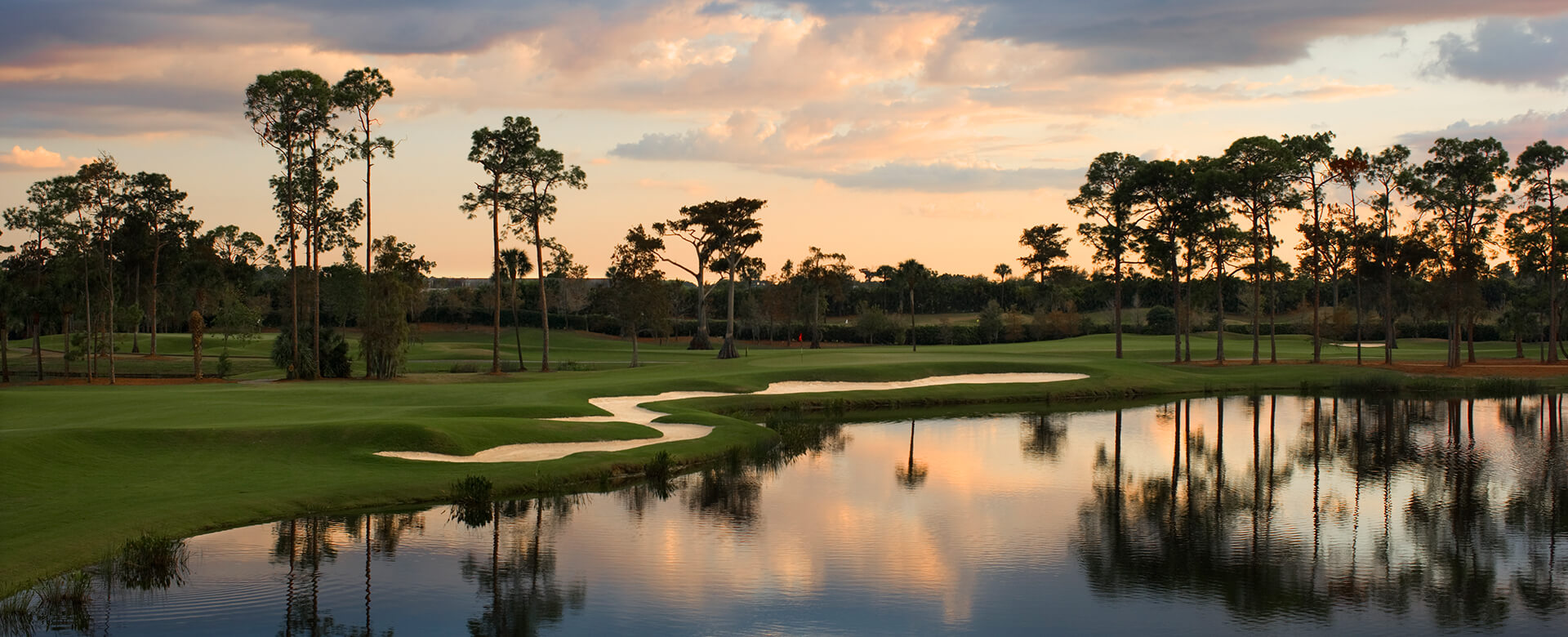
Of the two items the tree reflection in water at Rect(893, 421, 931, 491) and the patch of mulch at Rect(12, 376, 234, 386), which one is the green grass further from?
the patch of mulch at Rect(12, 376, 234, 386)

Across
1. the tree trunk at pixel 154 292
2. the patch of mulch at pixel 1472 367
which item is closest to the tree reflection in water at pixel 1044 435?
the patch of mulch at pixel 1472 367

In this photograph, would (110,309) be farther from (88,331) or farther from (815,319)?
(815,319)

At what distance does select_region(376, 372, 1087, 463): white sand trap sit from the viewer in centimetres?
2644

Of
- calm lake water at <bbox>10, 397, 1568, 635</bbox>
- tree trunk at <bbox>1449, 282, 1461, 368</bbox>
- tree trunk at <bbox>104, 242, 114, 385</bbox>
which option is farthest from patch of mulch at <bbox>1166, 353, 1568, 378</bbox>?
tree trunk at <bbox>104, 242, 114, 385</bbox>

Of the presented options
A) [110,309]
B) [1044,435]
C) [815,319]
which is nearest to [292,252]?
[110,309]

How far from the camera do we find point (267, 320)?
10738cm

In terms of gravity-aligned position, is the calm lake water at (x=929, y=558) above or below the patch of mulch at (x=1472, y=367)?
below

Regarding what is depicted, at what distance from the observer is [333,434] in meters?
26.4

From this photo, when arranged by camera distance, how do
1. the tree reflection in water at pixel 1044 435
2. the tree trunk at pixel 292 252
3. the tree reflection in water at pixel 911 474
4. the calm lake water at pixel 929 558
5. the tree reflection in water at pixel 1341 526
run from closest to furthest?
the calm lake water at pixel 929 558 → the tree reflection in water at pixel 1341 526 → the tree reflection in water at pixel 911 474 → the tree reflection in water at pixel 1044 435 → the tree trunk at pixel 292 252

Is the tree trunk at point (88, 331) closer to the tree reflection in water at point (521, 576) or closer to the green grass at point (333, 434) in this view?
the green grass at point (333, 434)

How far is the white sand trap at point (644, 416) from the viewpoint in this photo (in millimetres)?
26438

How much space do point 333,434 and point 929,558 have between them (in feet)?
51.3

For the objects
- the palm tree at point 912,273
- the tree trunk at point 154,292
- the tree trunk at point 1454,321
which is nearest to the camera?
the tree trunk at point 1454,321

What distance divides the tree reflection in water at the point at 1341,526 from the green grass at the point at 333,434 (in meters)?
12.0
